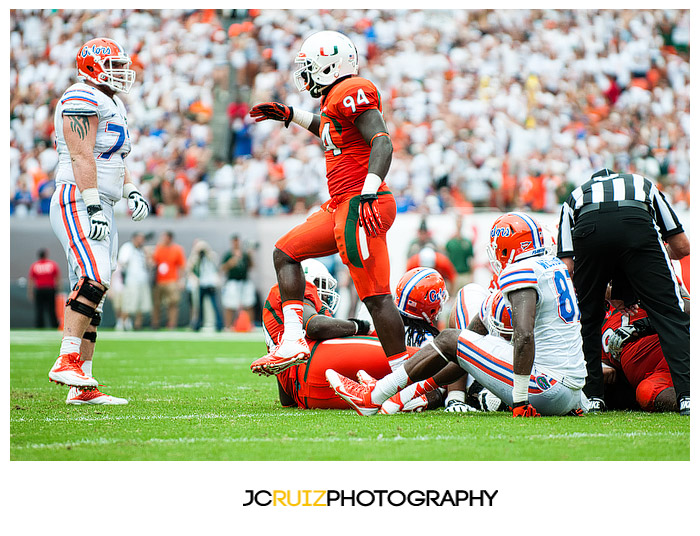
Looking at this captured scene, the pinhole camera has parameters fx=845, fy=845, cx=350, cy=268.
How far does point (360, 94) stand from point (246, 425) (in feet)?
6.42

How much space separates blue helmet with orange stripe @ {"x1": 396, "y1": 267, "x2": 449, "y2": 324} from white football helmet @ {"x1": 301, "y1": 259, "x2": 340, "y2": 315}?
0.47 m

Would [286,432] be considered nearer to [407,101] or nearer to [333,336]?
[333,336]

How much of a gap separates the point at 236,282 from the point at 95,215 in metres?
10.4

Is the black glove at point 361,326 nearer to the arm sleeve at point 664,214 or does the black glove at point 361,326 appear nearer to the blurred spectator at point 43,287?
the arm sleeve at point 664,214

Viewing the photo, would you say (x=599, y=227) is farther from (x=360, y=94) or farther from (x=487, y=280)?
(x=487, y=280)

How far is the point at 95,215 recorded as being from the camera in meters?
5.33

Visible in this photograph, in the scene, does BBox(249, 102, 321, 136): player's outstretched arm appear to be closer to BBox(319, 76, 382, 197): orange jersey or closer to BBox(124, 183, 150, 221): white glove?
BBox(319, 76, 382, 197): orange jersey

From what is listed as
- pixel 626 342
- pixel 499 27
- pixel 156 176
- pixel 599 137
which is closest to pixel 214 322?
pixel 156 176

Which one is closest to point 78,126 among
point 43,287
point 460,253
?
point 460,253

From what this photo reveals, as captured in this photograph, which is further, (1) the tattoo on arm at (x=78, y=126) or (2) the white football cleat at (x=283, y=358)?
(1) the tattoo on arm at (x=78, y=126)

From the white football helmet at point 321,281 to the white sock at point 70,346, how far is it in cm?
150

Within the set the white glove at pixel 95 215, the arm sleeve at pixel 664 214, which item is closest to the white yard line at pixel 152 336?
the white glove at pixel 95 215

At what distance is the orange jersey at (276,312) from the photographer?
17.6ft

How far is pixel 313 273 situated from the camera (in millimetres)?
5598
